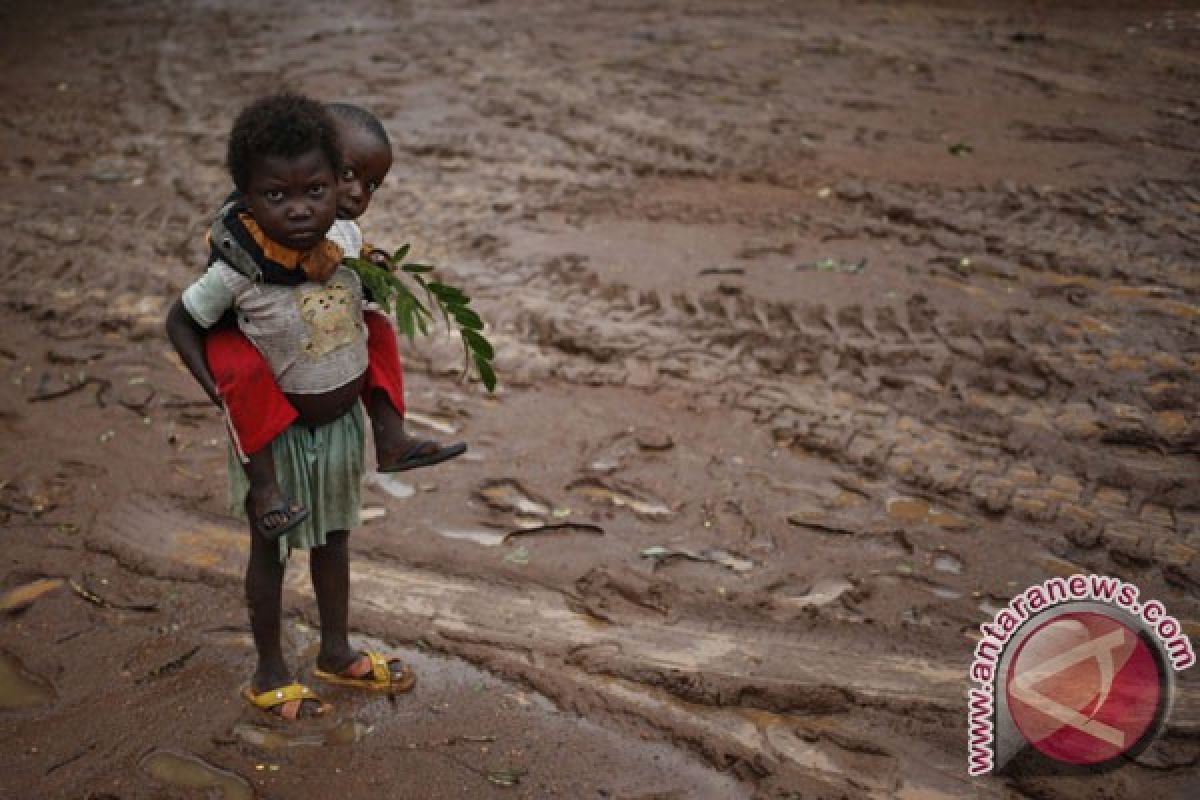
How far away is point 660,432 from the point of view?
418 centimetres

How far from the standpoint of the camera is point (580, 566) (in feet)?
11.4

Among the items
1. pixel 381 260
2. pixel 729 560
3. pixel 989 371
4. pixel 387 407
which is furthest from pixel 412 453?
pixel 989 371

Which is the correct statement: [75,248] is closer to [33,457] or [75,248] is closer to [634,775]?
[33,457]

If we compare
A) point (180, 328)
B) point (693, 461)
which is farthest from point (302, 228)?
point (693, 461)

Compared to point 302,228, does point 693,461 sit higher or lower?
lower

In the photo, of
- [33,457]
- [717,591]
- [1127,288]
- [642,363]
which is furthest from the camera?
[1127,288]

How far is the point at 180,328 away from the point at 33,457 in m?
1.96

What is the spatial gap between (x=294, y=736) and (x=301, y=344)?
3.48ft

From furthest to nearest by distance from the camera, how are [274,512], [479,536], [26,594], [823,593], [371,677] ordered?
[479,536] < [823,593] < [26,594] < [371,677] < [274,512]

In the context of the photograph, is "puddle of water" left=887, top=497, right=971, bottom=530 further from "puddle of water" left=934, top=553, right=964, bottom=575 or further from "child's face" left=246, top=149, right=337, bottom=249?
"child's face" left=246, top=149, right=337, bottom=249

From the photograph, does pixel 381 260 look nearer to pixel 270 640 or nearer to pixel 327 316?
pixel 327 316

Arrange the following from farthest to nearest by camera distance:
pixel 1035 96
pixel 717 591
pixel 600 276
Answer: pixel 1035 96
pixel 600 276
pixel 717 591

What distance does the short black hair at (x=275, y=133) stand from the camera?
7.31 ft

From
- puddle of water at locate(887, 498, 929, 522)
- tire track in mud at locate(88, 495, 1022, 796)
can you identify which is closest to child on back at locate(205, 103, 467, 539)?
tire track in mud at locate(88, 495, 1022, 796)
